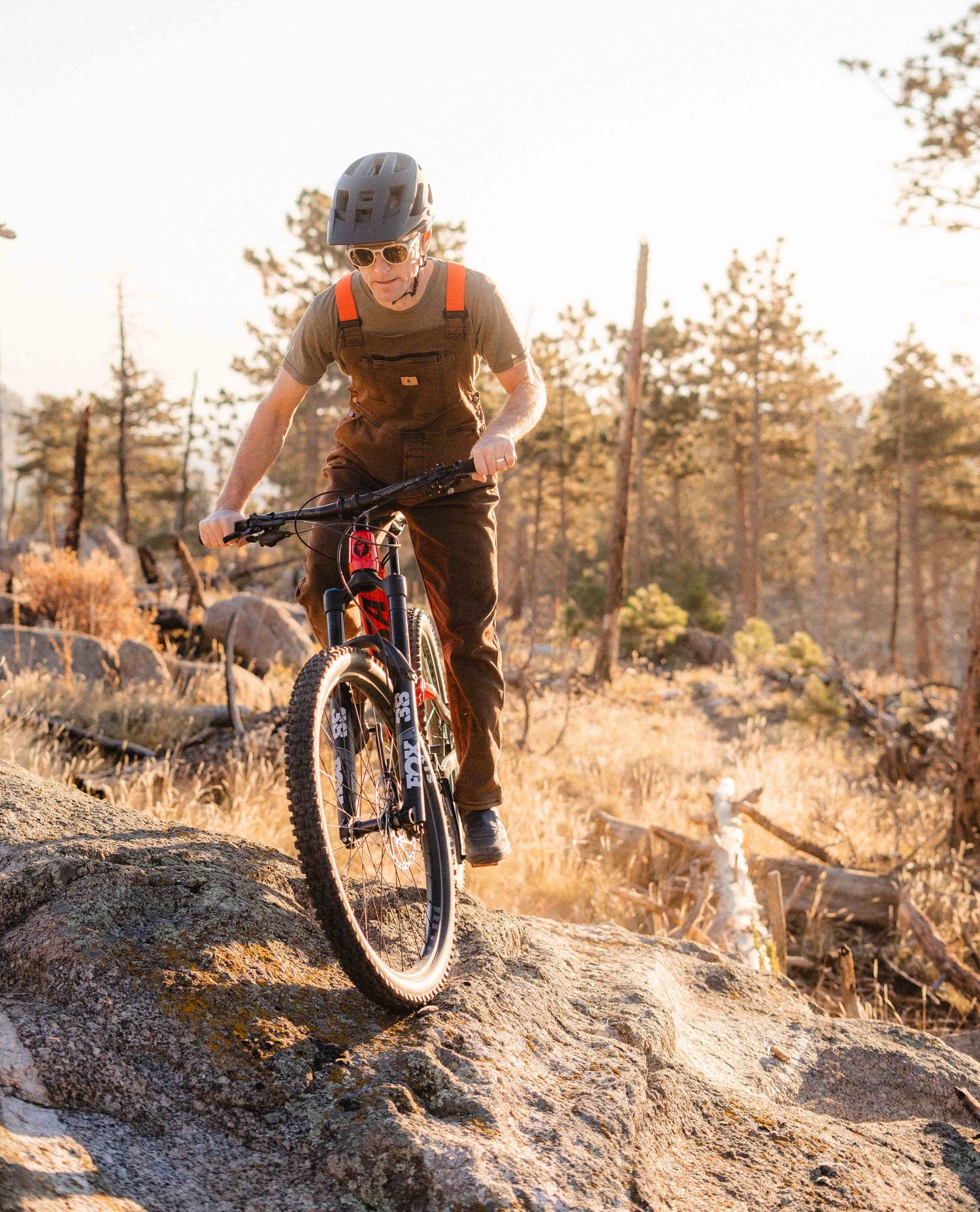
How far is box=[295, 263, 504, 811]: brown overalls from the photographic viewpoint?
308 centimetres

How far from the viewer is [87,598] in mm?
11523

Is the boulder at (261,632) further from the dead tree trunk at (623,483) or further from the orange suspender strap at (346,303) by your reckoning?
the orange suspender strap at (346,303)

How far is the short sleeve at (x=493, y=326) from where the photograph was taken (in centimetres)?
308

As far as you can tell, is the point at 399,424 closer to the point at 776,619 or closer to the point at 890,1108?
the point at 890,1108

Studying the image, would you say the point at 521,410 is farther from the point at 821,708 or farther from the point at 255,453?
the point at 821,708

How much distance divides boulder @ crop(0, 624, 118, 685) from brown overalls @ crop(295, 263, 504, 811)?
19.1 feet

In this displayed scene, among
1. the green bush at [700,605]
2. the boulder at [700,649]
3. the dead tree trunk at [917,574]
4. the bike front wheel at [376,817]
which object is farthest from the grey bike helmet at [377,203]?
the dead tree trunk at [917,574]

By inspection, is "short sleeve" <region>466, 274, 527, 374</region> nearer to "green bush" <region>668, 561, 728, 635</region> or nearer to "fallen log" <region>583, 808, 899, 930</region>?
"fallen log" <region>583, 808, 899, 930</region>

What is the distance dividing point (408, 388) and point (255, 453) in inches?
22.5

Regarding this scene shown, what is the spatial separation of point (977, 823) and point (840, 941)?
2385 mm

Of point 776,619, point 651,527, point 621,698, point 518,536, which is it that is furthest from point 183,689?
point 776,619

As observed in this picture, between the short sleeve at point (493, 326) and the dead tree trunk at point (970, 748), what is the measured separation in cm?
587

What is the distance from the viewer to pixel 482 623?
333cm

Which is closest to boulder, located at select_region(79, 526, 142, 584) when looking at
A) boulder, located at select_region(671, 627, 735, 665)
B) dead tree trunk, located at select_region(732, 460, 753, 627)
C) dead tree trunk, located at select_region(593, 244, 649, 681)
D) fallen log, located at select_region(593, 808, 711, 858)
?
dead tree trunk, located at select_region(593, 244, 649, 681)
